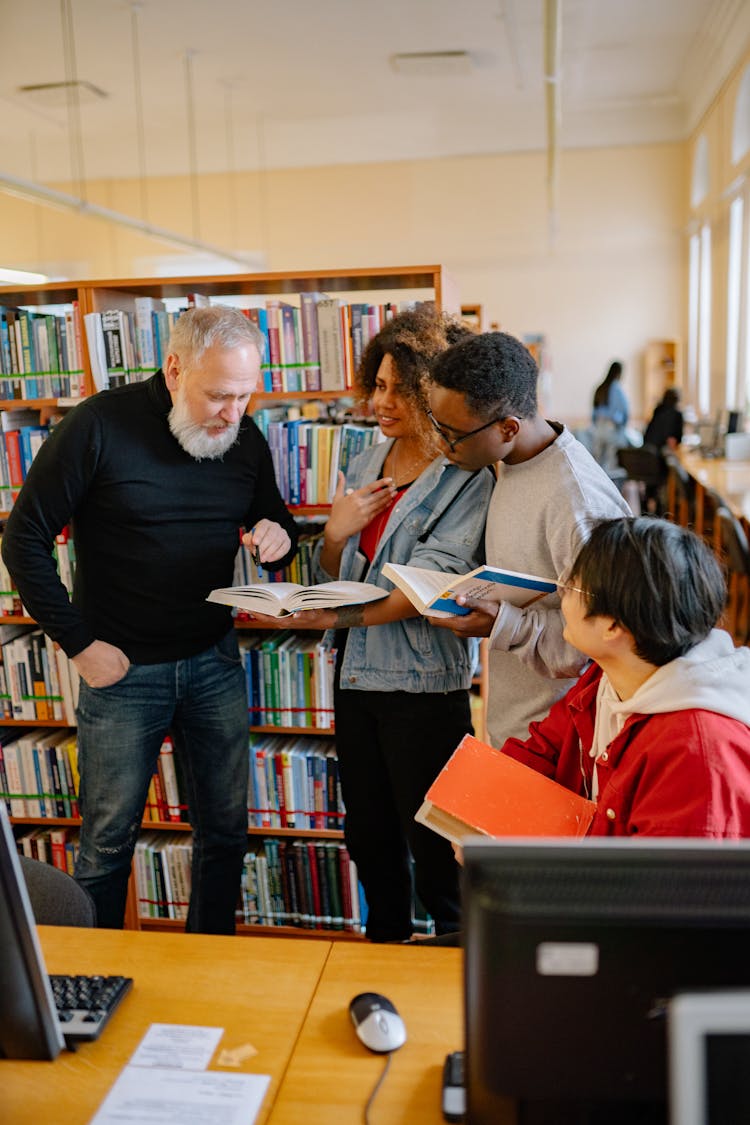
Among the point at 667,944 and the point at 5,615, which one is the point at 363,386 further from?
the point at 667,944

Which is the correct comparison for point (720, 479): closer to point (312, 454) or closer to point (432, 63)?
point (312, 454)

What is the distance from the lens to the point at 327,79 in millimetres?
8539

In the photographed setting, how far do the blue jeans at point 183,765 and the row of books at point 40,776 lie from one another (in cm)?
64

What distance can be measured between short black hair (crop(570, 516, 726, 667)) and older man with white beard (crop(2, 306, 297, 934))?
102cm

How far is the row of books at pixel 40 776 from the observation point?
288cm

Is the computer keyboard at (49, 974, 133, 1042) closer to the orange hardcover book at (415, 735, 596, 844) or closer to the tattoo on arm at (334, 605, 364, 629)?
the orange hardcover book at (415, 735, 596, 844)

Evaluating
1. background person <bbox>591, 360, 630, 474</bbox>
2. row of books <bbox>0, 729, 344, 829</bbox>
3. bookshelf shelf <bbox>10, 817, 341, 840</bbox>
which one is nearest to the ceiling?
background person <bbox>591, 360, 630, 474</bbox>

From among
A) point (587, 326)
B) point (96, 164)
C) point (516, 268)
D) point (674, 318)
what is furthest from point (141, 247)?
point (674, 318)

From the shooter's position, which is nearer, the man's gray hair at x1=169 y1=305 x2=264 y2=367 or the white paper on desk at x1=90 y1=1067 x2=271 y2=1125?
the white paper on desk at x1=90 y1=1067 x2=271 y2=1125

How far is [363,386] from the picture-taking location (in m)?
2.34

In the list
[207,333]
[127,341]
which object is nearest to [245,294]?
[127,341]

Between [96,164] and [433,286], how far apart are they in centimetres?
1019

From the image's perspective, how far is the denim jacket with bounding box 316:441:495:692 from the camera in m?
2.11

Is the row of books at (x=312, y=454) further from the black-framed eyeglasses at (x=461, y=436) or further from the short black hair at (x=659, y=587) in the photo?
the short black hair at (x=659, y=587)
